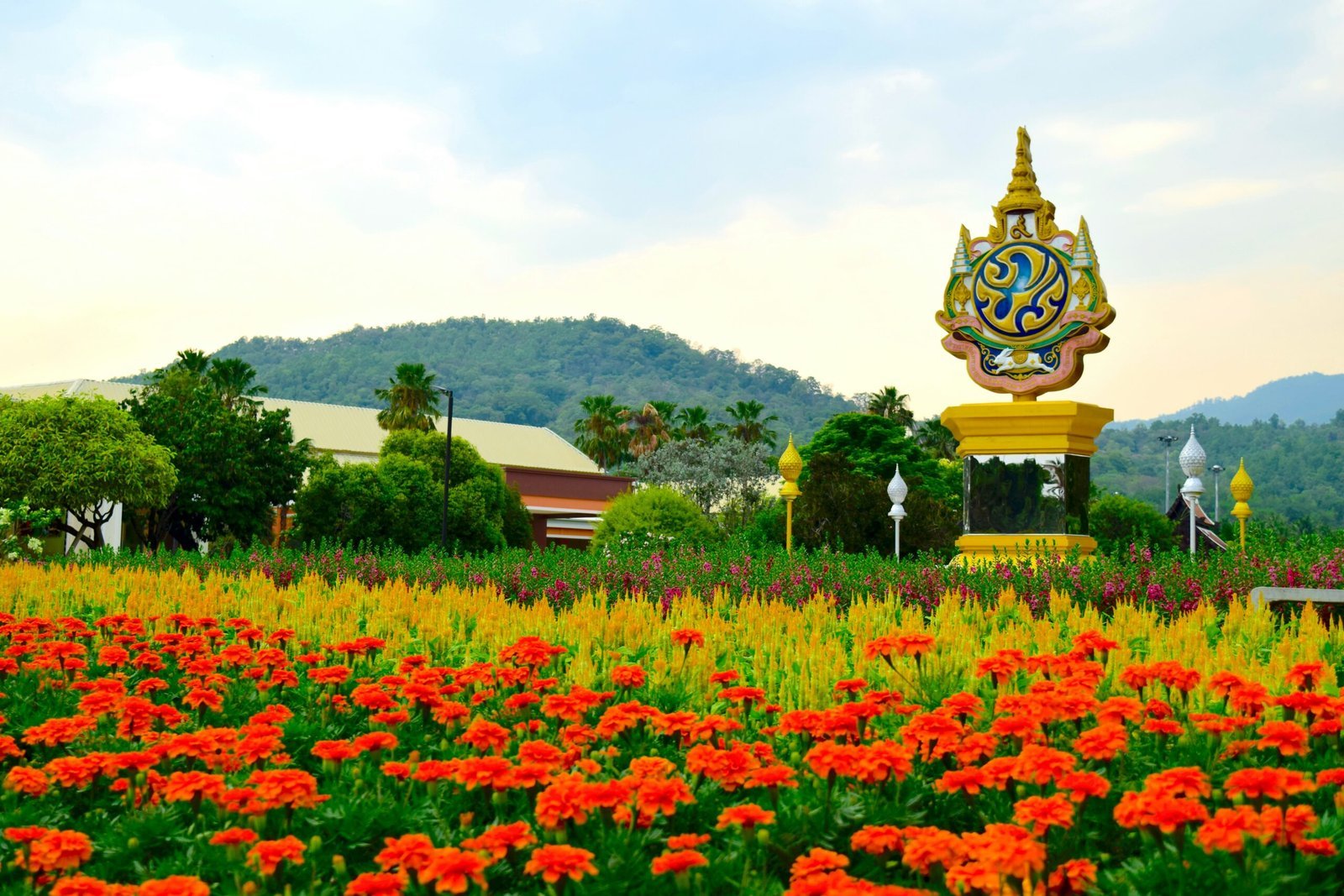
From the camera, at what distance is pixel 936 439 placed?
224ft

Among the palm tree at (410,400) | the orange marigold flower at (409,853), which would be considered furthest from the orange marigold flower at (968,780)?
the palm tree at (410,400)

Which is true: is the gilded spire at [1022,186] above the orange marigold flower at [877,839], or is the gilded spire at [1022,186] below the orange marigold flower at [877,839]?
above

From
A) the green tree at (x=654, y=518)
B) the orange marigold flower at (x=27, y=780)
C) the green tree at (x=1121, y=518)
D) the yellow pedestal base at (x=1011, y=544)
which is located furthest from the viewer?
the green tree at (x=1121, y=518)

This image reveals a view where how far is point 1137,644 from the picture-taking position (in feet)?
26.5

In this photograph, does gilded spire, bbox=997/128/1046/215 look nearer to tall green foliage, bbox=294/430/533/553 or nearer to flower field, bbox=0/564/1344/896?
flower field, bbox=0/564/1344/896

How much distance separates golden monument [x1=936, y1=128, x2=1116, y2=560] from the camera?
58.8 ft

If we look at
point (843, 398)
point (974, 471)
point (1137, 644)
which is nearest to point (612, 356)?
point (843, 398)

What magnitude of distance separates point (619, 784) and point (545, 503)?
200ft

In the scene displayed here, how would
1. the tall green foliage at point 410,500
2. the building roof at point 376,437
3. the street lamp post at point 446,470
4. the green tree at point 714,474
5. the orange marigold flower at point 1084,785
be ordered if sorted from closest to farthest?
the orange marigold flower at point 1084,785 → the street lamp post at point 446,470 → the tall green foliage at point 410,500 → the green tree at point 714,474 → the building roof at point 376,437

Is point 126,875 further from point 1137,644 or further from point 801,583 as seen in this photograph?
point 801,583

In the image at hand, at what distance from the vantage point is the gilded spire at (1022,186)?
752 inches

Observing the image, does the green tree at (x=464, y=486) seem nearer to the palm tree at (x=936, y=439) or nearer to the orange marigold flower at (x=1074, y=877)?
the palm tree at (x=936, y=439)

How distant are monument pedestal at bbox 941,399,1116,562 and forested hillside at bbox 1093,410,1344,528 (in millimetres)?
63105

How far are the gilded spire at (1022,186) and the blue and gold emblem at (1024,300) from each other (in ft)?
0.04
